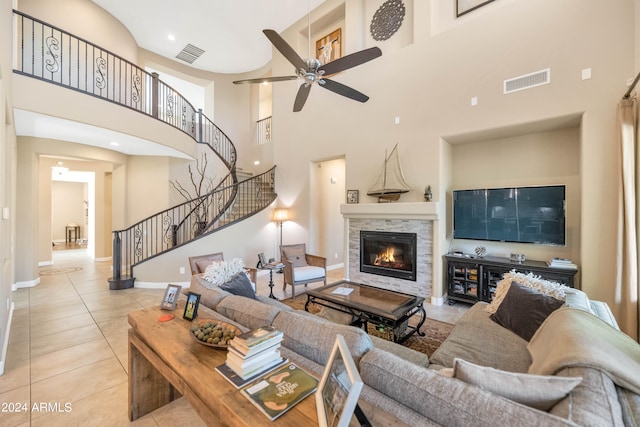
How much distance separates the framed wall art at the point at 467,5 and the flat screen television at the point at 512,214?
283 centimetres

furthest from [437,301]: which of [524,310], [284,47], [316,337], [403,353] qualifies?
[284,47]

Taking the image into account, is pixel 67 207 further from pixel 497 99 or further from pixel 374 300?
pixel 497 99

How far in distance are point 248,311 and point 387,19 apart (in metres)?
5.72

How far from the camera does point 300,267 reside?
485 cm

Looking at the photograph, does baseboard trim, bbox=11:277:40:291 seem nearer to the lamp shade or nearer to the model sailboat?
the lamp shade

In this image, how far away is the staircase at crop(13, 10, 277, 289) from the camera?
4.97 meters

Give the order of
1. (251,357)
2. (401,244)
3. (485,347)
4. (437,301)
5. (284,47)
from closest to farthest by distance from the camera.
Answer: (251,357) → (485,347) → (284,47) → (437,301) → (401,244)

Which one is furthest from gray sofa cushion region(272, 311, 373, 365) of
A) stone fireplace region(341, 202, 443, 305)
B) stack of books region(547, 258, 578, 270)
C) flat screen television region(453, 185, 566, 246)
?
flat screen television region(453, 185, 566, 246)

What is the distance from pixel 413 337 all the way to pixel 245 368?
2460 mm

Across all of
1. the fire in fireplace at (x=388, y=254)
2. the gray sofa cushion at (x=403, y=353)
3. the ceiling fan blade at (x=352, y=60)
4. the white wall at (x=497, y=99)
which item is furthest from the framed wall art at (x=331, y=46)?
the gray sofa cushion at (x=403, y=353)

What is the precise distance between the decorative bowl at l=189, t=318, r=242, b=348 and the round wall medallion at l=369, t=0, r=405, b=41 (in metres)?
5.61

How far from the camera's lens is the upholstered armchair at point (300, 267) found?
443 cm

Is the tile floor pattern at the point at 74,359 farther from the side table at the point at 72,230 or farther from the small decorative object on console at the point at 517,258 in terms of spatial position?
the side table at the point at 72,230

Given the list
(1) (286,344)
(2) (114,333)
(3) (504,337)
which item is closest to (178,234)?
(2) (114,333)
